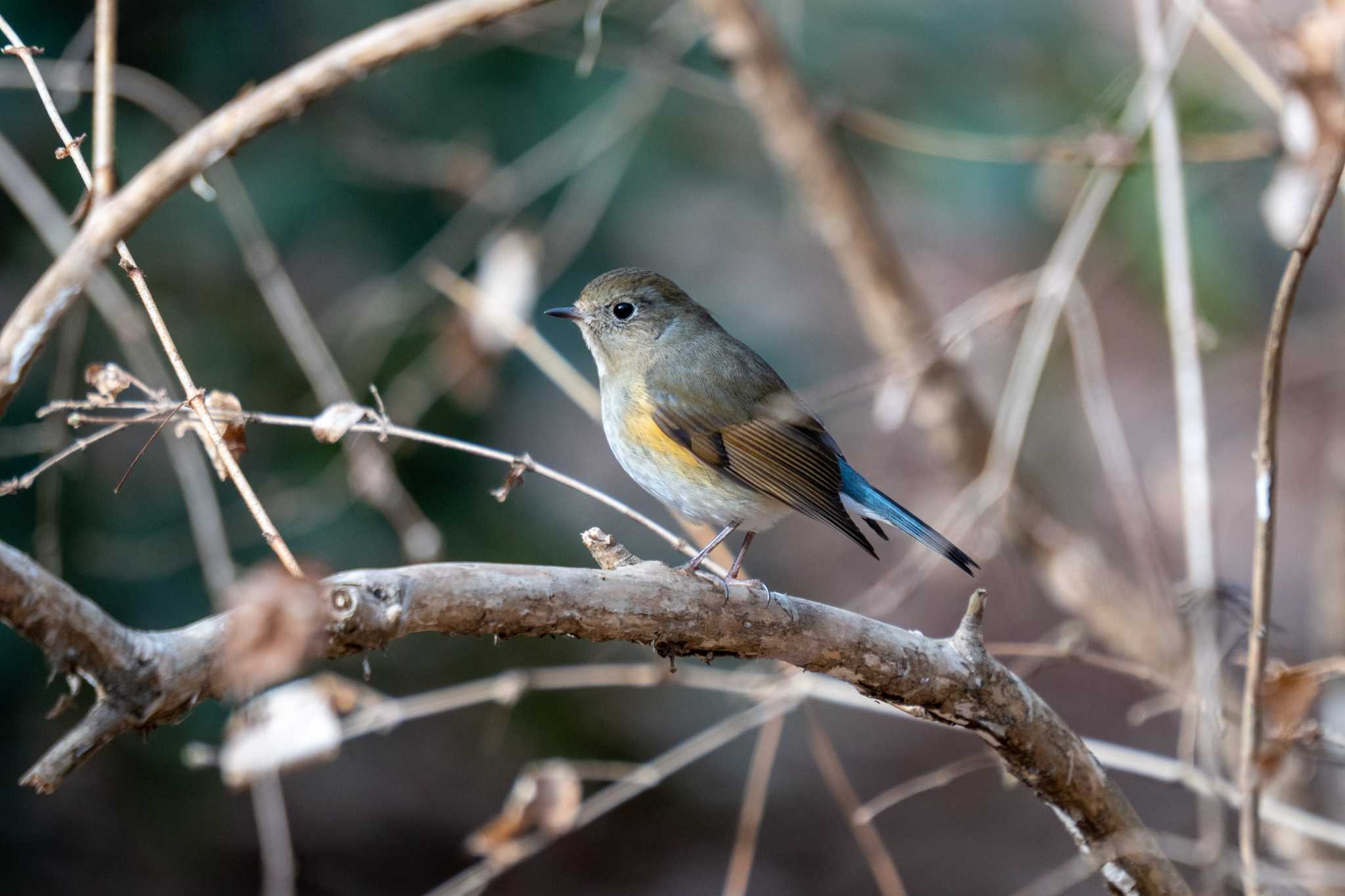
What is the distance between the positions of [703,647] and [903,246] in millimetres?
6273

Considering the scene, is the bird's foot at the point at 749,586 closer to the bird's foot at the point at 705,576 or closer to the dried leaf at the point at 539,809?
the bird's foot at the point at 705,576

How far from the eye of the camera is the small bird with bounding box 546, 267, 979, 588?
286 cm

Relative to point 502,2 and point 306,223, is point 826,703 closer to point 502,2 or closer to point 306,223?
point 306,223

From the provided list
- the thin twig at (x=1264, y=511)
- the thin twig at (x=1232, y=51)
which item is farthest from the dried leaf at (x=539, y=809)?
the thin twig at (x=1232, y=51)

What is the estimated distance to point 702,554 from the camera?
2.41 m

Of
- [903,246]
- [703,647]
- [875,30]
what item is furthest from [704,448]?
[903,246]

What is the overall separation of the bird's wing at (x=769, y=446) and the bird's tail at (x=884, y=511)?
0.07 m

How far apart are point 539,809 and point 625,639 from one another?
1.09m

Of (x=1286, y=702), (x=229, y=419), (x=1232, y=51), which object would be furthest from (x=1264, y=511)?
(x=1232, y=51)

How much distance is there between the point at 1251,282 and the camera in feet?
14.6

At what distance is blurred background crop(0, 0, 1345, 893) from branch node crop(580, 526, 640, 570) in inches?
38.4

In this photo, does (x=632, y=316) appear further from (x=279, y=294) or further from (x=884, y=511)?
(x=279, y=294)

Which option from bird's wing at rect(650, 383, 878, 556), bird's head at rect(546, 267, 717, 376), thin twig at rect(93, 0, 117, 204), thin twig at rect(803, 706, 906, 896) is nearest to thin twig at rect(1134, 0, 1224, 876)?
thin twig at rect(803, 706, 906, 896)

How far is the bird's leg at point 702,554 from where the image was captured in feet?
7.14
